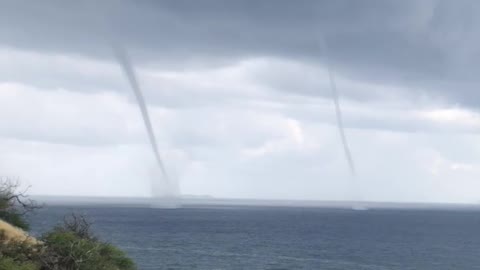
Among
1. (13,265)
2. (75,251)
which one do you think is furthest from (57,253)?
(13,265)

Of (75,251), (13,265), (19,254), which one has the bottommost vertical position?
(13,265)

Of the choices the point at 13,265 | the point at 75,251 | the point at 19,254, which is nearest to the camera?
the point at 13,265

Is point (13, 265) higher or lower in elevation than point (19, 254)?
lower

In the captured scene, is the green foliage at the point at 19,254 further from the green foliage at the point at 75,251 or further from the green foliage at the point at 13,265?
the green foliage at the point at 75,251

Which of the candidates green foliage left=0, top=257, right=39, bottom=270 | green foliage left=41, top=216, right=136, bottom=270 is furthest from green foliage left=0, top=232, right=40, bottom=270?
green foliage left=41, top=216, right=136, bottom=270

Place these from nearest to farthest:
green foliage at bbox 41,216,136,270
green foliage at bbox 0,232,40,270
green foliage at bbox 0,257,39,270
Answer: green foliage at bbox 0,257,39,270
green foliage at bbox 0,232,40,270
green foliage at bbox 41,216,136,270

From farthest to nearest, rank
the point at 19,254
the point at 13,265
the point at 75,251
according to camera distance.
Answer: the point at 75,251 < the point at 19,254 < the point at 13,265

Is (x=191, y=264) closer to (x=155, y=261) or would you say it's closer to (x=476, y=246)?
(x=155, y=261)

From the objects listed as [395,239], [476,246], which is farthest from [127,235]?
[476,246]

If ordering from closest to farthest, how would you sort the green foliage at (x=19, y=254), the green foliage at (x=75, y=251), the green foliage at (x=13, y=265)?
the green foliage at (x=13, y=265)
the green foliage at (x=19, y=254)
the green foliage at (x=75, y=251)

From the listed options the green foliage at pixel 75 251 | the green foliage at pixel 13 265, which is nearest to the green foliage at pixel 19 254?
the green foliage at pixel 13 265

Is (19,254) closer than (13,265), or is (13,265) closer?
(13,265)

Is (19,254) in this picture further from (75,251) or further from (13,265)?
(13,265)

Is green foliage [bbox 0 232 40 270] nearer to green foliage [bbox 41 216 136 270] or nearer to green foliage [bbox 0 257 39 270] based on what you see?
green foliage [bbox 0 257 39 270]
